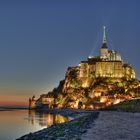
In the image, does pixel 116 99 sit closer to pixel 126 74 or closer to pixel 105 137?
pixel 126 74

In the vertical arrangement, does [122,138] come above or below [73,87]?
below

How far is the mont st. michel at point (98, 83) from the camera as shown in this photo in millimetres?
169625

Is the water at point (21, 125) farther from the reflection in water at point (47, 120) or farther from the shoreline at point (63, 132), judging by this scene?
the shoreline at point (63, 132)

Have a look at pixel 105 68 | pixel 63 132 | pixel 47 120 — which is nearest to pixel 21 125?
pixel 47 120

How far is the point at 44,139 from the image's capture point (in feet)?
74.2

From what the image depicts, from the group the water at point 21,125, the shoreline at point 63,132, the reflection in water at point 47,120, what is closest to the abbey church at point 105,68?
the reflection in water at point 47,120

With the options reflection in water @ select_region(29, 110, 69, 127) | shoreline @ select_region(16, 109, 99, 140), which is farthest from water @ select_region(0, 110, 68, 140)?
shoreline @ select_region(16, 109, 99, 140)

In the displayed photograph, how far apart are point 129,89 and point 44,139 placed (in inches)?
5959

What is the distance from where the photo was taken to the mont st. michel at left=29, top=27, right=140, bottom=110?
169625mm

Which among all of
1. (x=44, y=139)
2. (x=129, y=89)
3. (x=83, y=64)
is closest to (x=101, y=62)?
(x=83, y=64)

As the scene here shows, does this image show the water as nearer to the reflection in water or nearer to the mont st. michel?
→ the reflection in water

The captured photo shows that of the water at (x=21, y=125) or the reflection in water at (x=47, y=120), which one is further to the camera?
the reflection in water at (x=47, y=120)

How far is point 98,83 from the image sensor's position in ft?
585

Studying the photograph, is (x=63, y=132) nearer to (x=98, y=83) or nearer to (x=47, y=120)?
(x=47, y=120)
